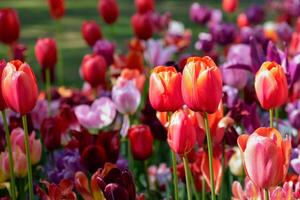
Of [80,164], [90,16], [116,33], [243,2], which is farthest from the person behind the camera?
[243,2]

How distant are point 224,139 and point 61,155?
0.41 metres

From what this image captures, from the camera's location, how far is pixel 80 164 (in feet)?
6.30

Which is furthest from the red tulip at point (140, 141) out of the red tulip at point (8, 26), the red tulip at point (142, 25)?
the red tulip at point (142, 25)

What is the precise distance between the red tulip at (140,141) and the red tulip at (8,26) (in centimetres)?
86

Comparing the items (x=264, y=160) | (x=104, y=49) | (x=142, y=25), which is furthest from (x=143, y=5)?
(x=264, y=160)

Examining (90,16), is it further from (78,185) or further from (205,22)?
(78,185)

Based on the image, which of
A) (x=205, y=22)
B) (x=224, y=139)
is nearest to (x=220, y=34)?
(x=205, y=22)

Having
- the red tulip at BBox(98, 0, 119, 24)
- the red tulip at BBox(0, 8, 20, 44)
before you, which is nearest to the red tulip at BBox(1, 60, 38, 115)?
the red tulip at BBox(0, 8, 20, 44)

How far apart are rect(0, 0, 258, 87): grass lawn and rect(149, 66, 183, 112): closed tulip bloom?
4413 millimetres

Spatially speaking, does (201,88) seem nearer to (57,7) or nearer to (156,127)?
(156,127)

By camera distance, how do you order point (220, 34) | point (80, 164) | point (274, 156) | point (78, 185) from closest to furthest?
1. point (274, 156)
2. point (78, 185)
3. point (80, 164)
4. point (220, 34)

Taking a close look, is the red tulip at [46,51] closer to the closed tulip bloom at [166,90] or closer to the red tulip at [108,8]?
the red tulip at [108,8]

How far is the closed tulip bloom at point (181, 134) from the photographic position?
1.54 meters

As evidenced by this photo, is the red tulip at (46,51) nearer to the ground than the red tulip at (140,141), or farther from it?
farther from it
